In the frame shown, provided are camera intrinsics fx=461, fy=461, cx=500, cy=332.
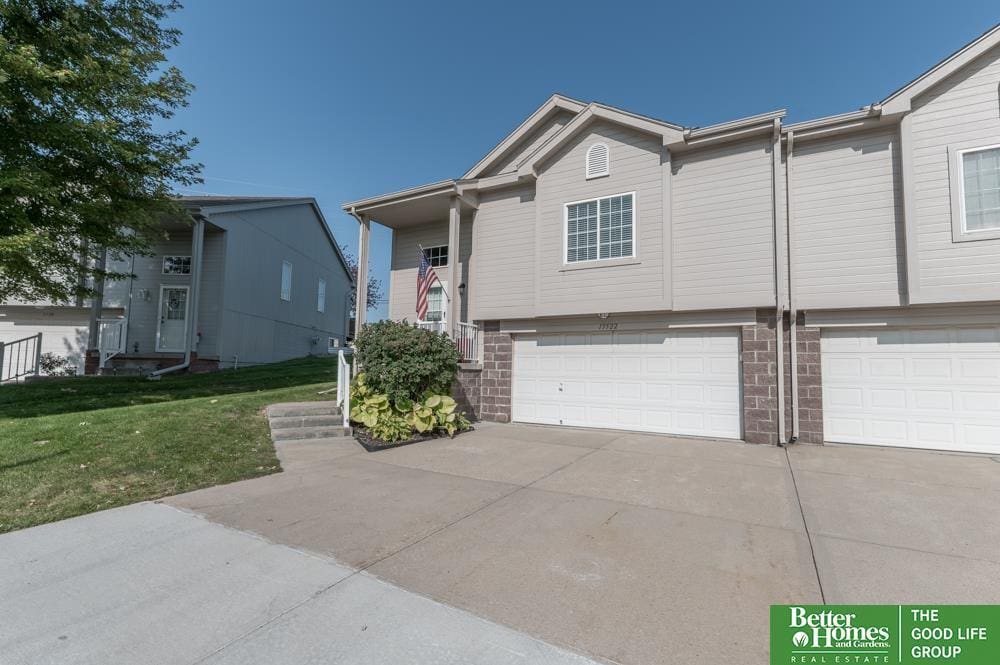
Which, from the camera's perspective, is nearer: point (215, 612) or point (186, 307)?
point (215, 612)

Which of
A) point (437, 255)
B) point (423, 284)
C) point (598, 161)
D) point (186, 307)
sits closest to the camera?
point (598, 161)

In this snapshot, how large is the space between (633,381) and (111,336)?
53.4ft

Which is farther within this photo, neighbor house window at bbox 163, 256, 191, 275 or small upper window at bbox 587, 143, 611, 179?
neighbor house window at bbox 163, 256, 191, 275

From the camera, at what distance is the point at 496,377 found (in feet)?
35.0

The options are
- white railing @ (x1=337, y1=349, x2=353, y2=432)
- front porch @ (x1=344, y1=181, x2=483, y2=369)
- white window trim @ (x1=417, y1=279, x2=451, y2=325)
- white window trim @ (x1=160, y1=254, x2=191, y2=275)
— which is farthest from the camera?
white window trim @ (x1=160, y1=254, x2=191, y2=275)

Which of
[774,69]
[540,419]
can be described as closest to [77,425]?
[540,419]

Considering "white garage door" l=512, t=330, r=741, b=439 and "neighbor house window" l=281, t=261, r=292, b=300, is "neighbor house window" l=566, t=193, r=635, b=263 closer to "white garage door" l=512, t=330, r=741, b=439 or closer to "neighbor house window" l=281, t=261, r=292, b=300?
"white garage door" l=512, t=330, r=741, b=439

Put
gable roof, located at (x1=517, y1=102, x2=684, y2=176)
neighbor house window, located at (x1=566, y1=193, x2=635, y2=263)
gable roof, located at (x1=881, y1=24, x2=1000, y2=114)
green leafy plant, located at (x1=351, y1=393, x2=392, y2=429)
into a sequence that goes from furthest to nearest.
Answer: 1. neighbor house window, located at (x1=566, y1=193, x2=635, y2=263)
2. gable roof, located at (x1=517, y1=102, x2=684, y2=176)
3. green leafy plant, located at (x1=351, y1=393, x2=392, y2=429)
4. gable roof, located at (x1=881, y1=24, x2=1000, y2=114)

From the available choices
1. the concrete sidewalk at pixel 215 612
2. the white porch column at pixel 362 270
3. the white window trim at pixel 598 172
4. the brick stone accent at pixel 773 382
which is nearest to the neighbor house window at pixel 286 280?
the white porch column at pixel 362 270

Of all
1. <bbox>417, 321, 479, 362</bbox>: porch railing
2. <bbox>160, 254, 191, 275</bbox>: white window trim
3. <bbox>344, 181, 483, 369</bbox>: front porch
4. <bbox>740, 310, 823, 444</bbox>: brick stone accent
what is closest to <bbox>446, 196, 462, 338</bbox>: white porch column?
<bbox>344, 181, 483, 369</bbox>: front porch

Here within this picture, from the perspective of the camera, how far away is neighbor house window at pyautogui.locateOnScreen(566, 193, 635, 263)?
9219mm

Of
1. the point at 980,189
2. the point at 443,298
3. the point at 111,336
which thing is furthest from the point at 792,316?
the point at 111,336

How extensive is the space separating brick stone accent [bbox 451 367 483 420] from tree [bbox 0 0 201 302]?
8271mm

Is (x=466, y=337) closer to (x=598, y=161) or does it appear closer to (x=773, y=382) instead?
(x=598, y=161)
